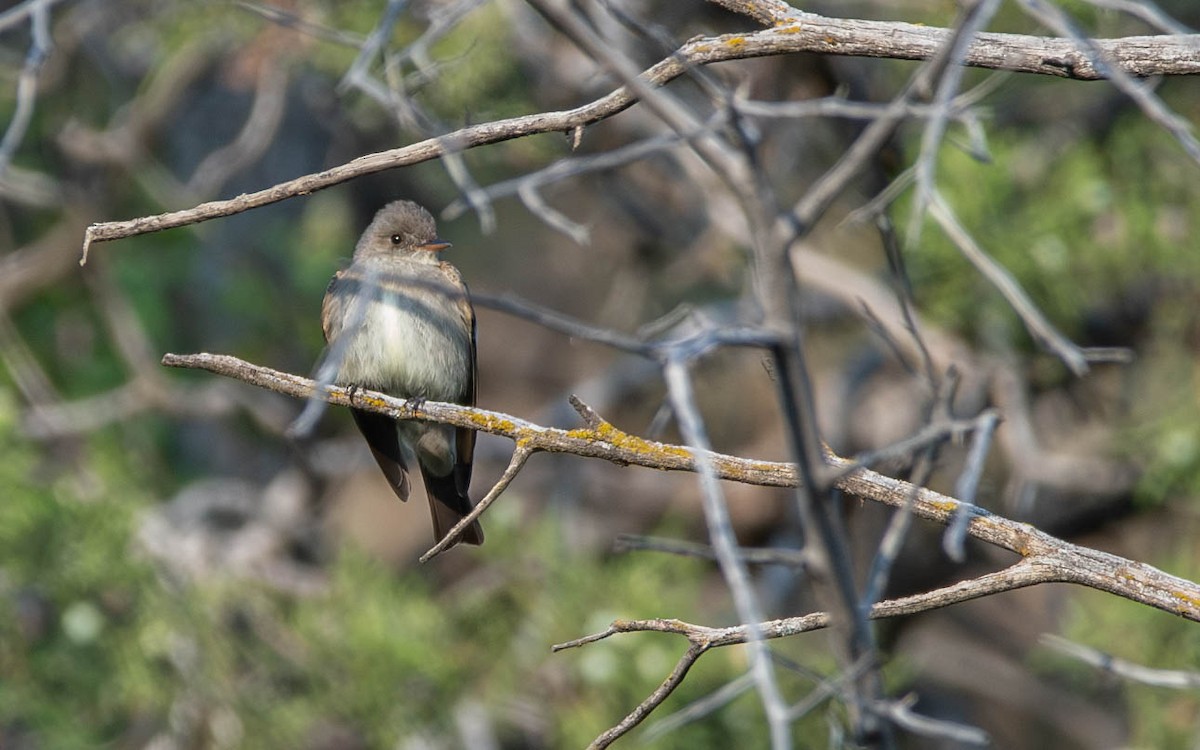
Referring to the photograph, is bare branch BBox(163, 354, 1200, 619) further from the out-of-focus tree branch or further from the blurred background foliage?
the blurred background foliage

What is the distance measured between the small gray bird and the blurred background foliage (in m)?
0.34

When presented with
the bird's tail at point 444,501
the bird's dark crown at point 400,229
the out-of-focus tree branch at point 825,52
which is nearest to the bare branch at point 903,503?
the out-of-focus tree branch at point 825,52

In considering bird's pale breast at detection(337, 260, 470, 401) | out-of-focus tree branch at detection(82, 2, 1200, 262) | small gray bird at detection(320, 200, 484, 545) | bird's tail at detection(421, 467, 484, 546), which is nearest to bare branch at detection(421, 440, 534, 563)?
out-of-focus tree branch at detection(82, 2, 1200, 262)

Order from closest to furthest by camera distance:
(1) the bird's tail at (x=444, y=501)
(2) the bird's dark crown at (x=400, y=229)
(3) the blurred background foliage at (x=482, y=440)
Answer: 1. (2) the bird's dark crown at (x=400, y=229)
2. (1) the bird's tail at (x=444, y=501)
3. (3) the blurred background foliage at (x=482, y=440)

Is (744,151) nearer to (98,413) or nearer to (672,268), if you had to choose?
(672,268)

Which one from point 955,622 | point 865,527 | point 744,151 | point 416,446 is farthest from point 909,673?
point 744,151

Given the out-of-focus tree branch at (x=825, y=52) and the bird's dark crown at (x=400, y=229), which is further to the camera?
the bird's dark crown at (x=400, y=229)

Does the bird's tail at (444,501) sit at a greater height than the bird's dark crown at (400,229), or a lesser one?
lesser

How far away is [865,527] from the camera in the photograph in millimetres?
6215

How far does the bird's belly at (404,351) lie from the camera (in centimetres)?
438

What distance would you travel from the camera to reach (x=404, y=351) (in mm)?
4395

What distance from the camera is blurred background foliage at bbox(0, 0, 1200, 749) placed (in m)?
5.38

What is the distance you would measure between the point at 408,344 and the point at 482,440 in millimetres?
2748

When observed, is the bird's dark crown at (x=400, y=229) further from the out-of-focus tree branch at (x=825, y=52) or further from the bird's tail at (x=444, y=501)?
the out-of-focus tree branch at (x=825, y=52)
